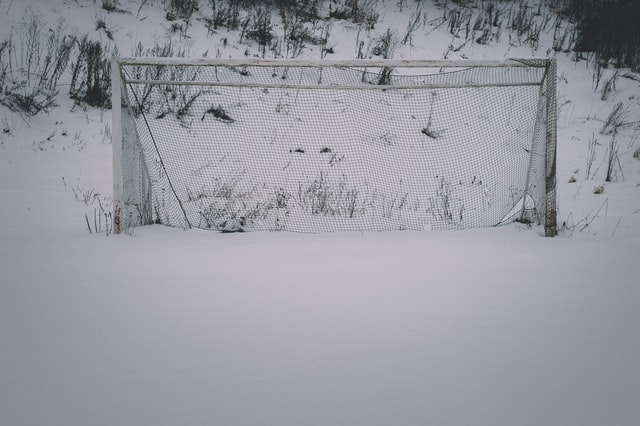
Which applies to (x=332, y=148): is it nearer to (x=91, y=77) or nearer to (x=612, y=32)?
(x=91, y=77)

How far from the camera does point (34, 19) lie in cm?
927

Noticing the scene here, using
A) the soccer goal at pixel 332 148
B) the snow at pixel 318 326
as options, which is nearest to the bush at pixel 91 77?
the soccer goal at pixel 332 148

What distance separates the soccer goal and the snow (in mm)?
635

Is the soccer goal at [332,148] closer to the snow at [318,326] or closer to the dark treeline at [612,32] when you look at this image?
the snow at [318,326]

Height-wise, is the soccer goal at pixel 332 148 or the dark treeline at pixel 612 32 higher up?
the dark treeline at pixel 612 32

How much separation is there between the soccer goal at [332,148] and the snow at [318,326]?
635mm

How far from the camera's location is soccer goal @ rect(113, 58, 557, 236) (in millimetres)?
3920

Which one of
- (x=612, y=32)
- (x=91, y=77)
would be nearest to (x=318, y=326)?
(x=91, y=77)

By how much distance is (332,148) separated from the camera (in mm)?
7871

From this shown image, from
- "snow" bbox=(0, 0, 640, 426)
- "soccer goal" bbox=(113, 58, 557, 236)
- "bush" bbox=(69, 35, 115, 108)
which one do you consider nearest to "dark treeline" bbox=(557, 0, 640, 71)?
"soccer goal" bbox=(113, 58, 557, 236)

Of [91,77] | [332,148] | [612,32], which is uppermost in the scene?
[612,32]

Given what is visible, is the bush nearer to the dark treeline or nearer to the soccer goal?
the soccer goal

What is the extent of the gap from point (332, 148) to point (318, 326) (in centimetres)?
614

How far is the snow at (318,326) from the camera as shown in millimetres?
1400
